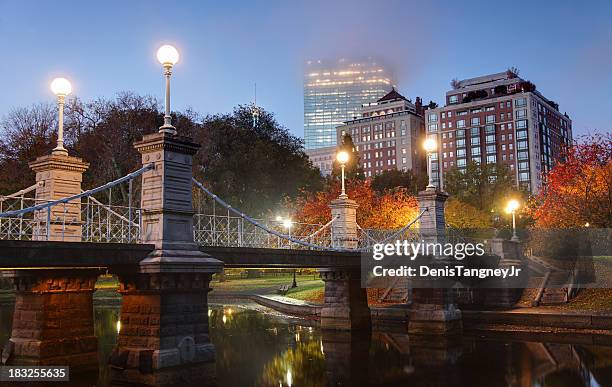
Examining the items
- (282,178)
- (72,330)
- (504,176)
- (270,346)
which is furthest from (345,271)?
(504,176)

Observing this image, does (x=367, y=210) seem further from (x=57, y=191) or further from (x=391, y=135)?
(x=391, y=135)

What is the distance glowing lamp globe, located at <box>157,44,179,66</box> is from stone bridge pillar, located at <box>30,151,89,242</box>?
3.47 meters

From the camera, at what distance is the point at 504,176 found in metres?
61.4

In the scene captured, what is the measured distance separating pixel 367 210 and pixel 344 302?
1704 centimetres

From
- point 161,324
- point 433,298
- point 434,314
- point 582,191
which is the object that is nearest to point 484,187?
point 582,191

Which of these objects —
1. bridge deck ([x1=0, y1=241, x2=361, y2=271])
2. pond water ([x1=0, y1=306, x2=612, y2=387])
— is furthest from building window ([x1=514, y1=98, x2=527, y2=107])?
bridge deck ([x1=0, y1=241, x2=361, y2=271])

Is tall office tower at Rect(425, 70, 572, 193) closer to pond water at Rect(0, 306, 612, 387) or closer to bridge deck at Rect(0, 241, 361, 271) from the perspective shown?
pond water at Rect(0, 306, 612, 387)

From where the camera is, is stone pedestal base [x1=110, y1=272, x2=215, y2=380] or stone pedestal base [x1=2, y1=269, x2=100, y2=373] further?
stone pedestal base [x1=2, y1=269, x2=100, y2=373]

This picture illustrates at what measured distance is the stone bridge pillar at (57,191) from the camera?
13992 millimetres

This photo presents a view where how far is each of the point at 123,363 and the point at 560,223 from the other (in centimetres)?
2608

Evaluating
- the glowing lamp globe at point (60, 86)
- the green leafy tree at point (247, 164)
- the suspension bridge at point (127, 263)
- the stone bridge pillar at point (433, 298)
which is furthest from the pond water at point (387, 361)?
the green leafy tree at point (247, 164)

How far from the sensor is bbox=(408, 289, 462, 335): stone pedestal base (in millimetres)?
22172

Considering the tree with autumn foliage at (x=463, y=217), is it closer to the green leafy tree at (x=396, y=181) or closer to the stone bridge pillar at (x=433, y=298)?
the stone bridge pillar at (x=433, y=298)

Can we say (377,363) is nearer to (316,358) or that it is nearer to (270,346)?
(316,358)
